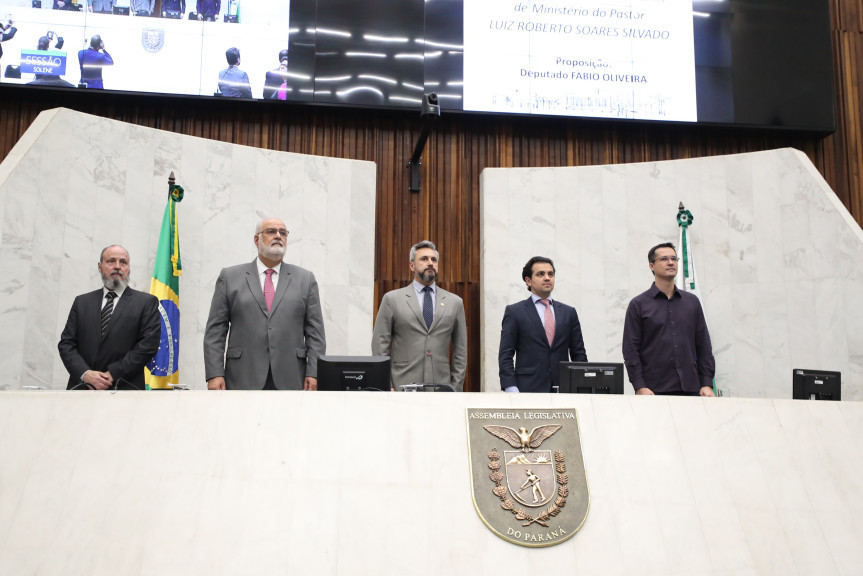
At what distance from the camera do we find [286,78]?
6.50 meters

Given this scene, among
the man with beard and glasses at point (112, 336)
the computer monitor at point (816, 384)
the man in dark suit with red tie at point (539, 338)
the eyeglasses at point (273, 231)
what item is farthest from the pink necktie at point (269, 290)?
the computer monitor at point (816, 384)

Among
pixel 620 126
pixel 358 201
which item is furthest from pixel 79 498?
pixel 620 126

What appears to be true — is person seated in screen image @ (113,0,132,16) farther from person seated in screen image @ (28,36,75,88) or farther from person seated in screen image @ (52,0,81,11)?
person seated in screen image @ (28,36,75,88)

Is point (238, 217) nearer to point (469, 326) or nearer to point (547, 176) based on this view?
point (469, 326)

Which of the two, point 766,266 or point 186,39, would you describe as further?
point 186,39

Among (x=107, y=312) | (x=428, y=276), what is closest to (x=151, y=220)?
(x=107, y=312)

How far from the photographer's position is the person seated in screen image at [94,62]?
6.24m

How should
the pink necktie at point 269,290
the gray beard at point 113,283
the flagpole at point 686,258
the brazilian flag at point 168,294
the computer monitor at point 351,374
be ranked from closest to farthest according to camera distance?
the computer monitor at point 351,374
the pink necktie at point 269,290
the gray beard at point 113,283
the brazilian flag at point 168,294
the flagpole at point 686,258

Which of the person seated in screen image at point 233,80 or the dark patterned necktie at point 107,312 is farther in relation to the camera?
the person seated in screen image at point 233,80

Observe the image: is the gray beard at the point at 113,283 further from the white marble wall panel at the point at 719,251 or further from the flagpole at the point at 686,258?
the flagpole at the point at 686,258

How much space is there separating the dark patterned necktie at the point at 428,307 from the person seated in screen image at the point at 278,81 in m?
3.05

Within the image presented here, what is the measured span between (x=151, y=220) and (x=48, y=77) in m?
1.74

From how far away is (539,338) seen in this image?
4070 mm

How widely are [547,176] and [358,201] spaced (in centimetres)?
154
